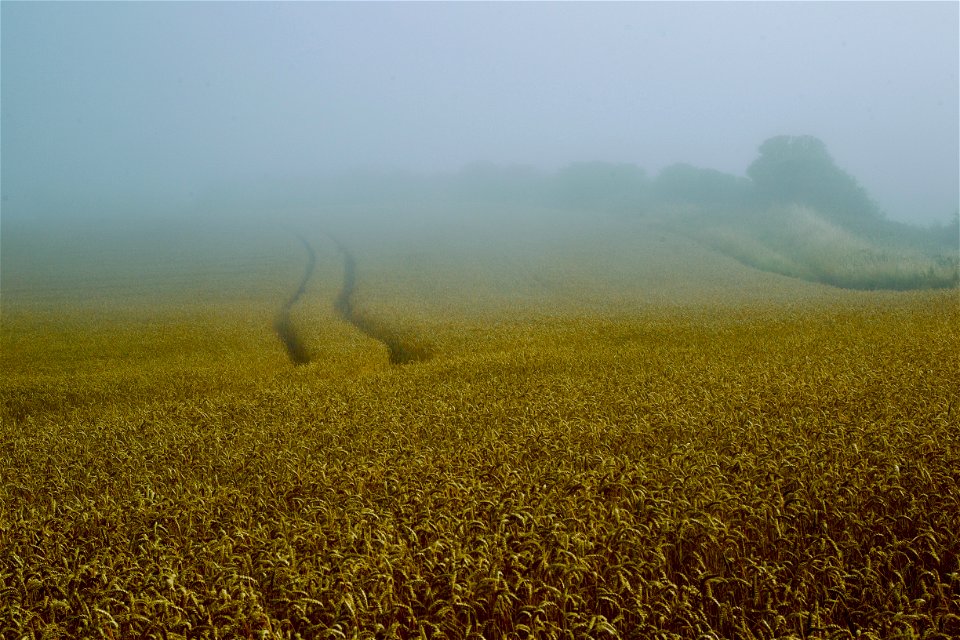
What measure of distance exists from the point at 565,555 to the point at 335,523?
2447 millimetres

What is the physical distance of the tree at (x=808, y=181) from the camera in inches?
3295

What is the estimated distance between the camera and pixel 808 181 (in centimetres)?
8425

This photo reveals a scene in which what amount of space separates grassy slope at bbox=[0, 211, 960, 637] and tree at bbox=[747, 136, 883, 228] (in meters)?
67.5

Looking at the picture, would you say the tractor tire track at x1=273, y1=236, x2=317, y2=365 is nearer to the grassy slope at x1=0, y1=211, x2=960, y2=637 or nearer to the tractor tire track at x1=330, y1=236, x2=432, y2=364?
the grassy slope at x1=0, y1=211, x2=960, y2=637

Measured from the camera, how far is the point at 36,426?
14898 mm

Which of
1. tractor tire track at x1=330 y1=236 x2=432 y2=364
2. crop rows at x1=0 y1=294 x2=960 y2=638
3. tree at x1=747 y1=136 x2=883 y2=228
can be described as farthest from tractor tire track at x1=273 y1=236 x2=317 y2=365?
tree at x1=747 y1=136 x2=883 y2=228

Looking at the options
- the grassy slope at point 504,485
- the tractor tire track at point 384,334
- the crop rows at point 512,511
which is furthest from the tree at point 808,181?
the crop rows at point 512,511

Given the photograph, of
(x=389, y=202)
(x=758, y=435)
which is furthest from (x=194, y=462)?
(x=389, y=202)

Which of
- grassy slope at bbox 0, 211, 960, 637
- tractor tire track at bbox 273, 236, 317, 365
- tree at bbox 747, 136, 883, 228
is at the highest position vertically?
tree at bbox 747, 136, 883, 228

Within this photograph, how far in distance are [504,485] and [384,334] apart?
20180 mm

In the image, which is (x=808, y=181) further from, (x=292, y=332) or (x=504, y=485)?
(x=504, y=485)

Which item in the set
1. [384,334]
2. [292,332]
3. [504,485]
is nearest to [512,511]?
[504,485]

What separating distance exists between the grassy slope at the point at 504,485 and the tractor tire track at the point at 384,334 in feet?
3.40

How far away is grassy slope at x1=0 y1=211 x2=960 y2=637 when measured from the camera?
4.84 meters
